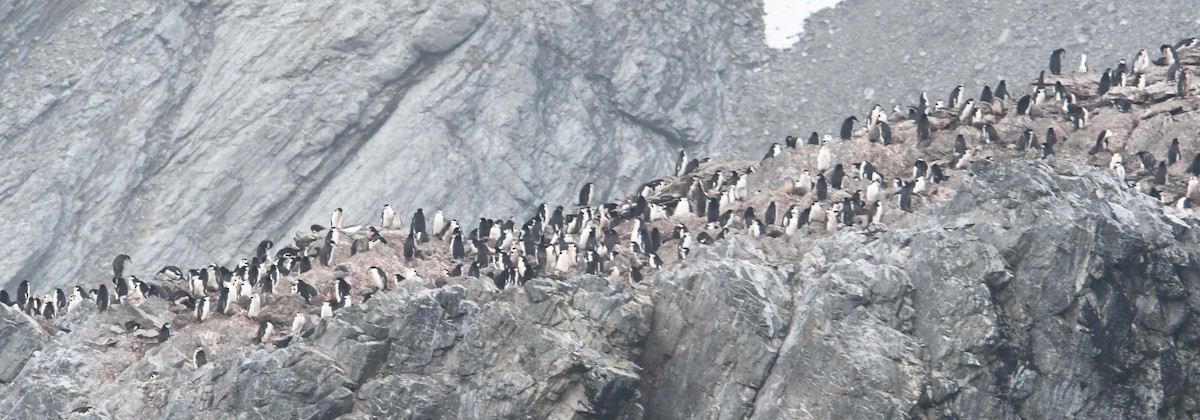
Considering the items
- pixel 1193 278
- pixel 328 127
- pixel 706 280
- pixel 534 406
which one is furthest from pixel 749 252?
pixel 328 127

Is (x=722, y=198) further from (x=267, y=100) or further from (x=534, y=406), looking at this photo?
(x=267, y=100)

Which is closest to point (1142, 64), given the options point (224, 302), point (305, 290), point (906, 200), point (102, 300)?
point (906, 200)

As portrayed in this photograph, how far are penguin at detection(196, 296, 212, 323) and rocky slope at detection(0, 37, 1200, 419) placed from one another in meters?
1.55

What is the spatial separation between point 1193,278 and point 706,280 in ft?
33.2

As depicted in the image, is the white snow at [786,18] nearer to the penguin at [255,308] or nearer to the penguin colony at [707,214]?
the penguin colony at [707,214]

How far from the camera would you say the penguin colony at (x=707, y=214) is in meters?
46.2

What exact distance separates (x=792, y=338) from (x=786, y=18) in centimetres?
5184

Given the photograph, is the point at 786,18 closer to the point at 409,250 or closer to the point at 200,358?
the point at 409,250

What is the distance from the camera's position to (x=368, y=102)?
264 feet

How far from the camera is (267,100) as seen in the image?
80062 millimetres

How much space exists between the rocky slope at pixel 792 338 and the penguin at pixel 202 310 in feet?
5.08

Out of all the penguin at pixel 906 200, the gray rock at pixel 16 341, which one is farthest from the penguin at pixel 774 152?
the gray rock at pixel 16 341

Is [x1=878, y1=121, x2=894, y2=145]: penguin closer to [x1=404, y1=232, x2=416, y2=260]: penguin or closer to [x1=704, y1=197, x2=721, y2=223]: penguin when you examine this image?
[x1=704, y1=197, x2=721, y2=223]: penguin

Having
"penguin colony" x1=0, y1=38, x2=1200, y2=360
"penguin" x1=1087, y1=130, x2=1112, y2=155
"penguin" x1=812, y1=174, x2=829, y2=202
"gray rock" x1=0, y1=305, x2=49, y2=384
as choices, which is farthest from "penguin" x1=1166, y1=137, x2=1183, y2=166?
"gray rock" x1=0, y1=305, x2=49, y2=384
